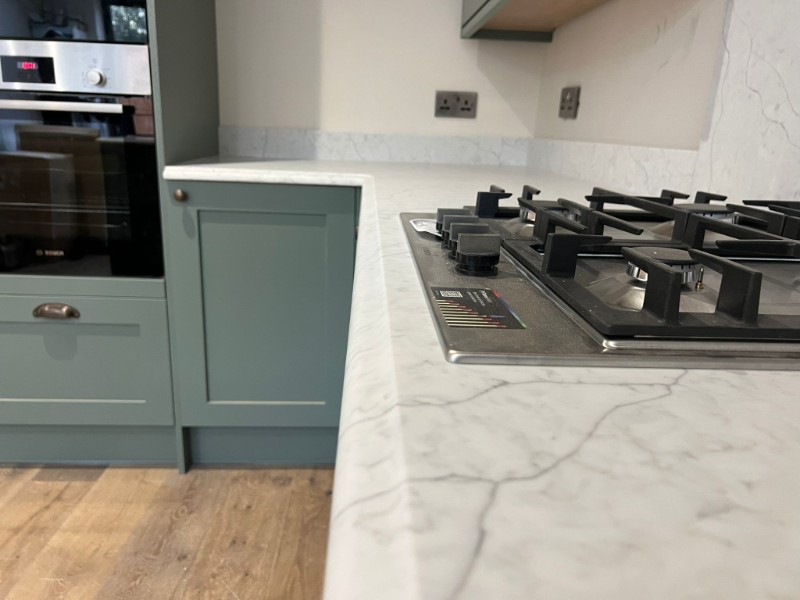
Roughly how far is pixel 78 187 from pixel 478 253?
1363mm

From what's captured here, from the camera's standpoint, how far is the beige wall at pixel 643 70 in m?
1.12

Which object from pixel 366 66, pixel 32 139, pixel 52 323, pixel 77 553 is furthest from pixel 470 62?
pixel 77 553

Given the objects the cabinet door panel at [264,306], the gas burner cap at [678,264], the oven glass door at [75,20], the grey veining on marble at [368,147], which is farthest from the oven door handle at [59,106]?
the gas burner cap at [678,264]

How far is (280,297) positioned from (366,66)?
0.97m

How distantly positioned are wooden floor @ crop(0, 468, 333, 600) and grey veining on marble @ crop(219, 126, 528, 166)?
113cm

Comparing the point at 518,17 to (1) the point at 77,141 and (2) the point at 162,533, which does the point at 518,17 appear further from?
(2) the point at 162,533

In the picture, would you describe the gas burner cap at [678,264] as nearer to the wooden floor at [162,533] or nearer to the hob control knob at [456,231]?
the hob control knob at [456,231]

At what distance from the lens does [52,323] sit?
155cm

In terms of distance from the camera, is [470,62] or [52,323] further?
[470,62]

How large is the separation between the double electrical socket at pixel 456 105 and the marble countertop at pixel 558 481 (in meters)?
1.82

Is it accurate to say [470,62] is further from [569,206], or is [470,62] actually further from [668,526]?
[668,526]

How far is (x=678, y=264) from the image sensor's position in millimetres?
470

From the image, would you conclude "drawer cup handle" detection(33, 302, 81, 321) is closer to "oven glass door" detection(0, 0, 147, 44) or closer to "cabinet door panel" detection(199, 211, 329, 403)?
"cabinet door panel" detection(199, 211, 329, 403)

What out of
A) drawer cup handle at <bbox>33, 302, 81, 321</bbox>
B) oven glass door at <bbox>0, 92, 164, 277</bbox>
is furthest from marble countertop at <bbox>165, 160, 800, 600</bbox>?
drawer cup handle at <bbox>33, 302, 81, 321</bbox>
